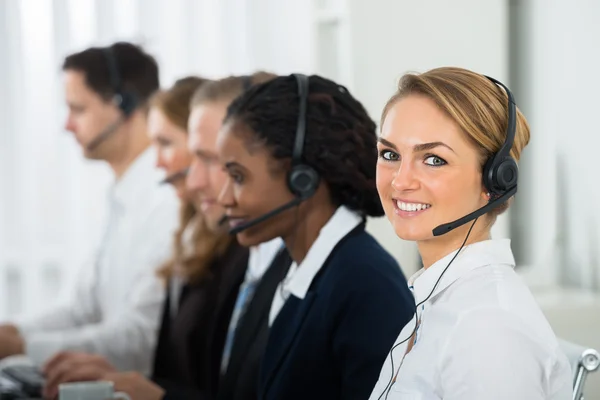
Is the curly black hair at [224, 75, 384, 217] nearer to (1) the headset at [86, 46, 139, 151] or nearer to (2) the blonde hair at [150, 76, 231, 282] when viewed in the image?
(2) the blonde hair at [150, 76, 231, 282]

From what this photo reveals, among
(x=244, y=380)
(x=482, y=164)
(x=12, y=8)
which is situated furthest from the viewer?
(x=12, y=8)

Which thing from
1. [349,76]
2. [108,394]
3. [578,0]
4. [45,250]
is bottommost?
[45,250]

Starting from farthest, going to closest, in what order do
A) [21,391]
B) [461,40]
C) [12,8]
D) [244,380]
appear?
[12,8], [461,40], [21,391], [244,380]

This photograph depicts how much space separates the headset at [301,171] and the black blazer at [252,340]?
268mm

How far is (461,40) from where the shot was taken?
2348 mm

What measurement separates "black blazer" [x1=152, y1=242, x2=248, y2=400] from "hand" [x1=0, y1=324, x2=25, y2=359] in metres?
0.36

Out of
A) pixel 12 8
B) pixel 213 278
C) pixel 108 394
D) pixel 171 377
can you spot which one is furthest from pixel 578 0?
pixel 12 8

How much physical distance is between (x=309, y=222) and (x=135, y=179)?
1.38m

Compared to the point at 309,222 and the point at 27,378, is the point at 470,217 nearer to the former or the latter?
the point at 309,222

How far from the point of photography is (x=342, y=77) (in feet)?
8.48

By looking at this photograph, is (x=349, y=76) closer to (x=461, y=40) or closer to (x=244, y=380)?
(x=461, y=40)

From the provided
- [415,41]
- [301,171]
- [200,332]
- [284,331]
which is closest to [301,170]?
[301,171]

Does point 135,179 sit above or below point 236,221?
below

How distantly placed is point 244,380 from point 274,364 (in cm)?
23
